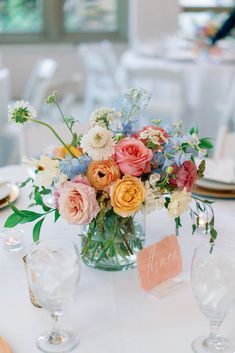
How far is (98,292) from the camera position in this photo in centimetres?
122

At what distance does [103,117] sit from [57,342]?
1.60ft

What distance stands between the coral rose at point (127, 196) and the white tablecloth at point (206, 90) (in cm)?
304

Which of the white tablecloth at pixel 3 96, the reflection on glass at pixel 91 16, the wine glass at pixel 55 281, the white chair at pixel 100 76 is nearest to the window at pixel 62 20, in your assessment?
the reflection on glass at pixel 91 16

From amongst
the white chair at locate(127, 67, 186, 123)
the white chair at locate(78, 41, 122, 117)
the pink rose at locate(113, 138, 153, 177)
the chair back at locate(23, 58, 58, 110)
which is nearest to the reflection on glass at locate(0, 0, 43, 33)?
the white chair at locate(78, 41, 122, 117)

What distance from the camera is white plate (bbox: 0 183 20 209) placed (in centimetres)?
169

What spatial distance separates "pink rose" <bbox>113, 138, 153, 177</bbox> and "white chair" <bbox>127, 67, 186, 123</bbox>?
8.91 feet

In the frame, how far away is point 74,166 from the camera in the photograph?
1207 millimetres

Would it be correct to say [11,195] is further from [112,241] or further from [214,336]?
[214,336]

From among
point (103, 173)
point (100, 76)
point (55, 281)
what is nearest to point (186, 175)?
point (103, 173)

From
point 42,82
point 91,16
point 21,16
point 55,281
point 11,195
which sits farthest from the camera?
point 91,16

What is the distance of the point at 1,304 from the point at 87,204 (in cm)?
27

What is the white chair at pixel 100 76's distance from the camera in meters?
4.81

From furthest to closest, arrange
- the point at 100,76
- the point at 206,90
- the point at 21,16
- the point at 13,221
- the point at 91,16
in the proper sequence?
the point at 91,16
the point at 21,16
the point at 100,76
the point at 206,90
the point at 13,221

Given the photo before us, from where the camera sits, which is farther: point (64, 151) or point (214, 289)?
point (64, 151)
